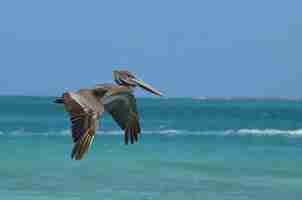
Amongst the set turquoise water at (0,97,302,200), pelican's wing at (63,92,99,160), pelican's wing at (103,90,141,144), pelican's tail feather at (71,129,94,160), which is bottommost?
turquoise water at (0,97,302,200)

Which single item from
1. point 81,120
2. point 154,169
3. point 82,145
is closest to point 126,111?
Answer: point 81,120

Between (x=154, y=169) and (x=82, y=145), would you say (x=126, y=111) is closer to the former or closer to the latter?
(x=82, y=145)

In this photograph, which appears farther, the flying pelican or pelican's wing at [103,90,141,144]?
pelican's wing at [103,90,141,144]

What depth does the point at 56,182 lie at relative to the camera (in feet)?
78.9

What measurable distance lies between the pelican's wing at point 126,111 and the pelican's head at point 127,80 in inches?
3.6

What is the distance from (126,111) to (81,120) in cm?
150

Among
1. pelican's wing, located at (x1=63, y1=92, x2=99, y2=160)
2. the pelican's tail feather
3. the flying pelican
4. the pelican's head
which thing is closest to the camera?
the pelican's tail feather

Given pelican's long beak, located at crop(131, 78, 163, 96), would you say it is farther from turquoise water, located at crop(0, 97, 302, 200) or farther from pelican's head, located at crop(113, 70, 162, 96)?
turquoise water, located at crop(0, 97, 302, 200)

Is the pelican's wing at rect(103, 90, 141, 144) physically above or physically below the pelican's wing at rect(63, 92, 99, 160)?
below

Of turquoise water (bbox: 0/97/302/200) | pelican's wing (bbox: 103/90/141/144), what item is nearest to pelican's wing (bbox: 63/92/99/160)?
pelican's wing (bbox: 103/90/141/144)

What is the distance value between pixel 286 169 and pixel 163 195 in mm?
6719

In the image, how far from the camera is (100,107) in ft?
34.2

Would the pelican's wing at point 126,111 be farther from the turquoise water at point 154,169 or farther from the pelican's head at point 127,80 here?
the turquoise water at point 154,169

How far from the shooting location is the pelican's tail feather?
950 cm
